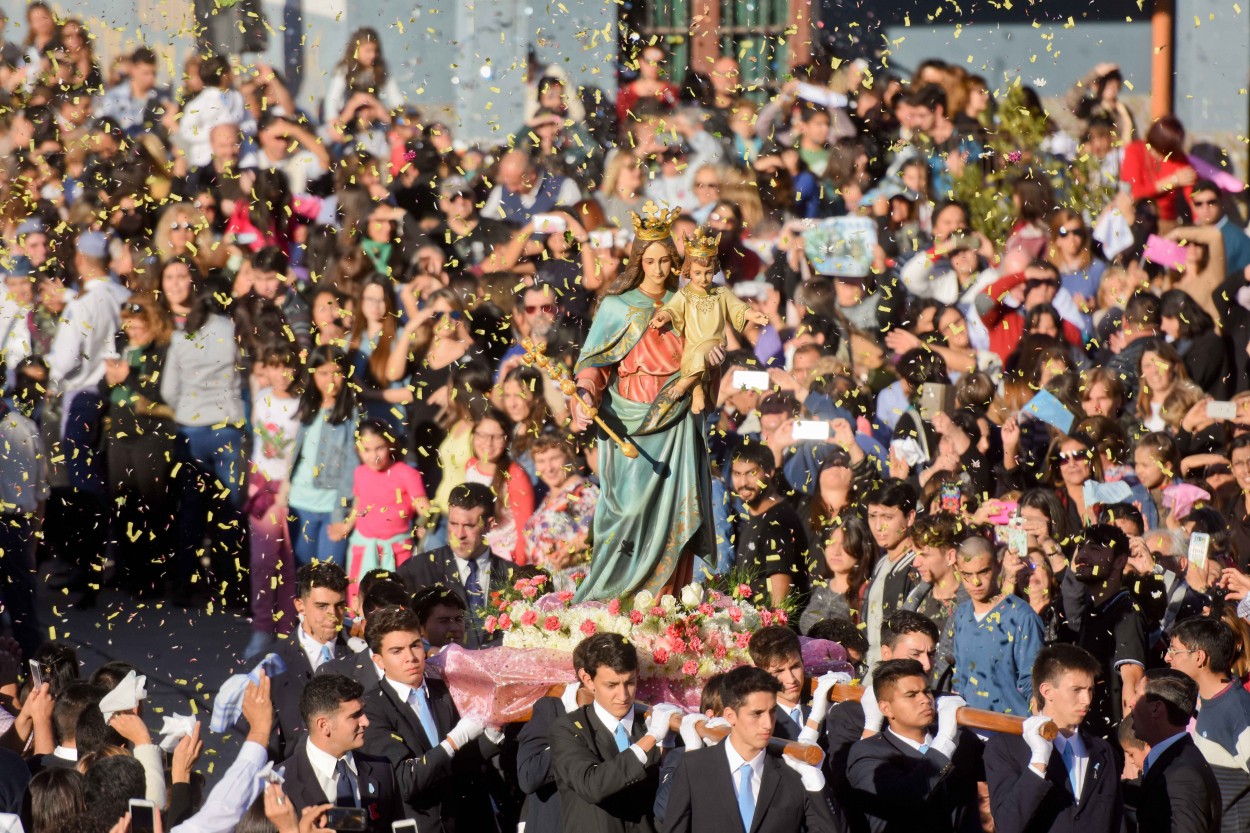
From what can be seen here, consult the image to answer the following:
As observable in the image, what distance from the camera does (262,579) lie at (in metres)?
15.4

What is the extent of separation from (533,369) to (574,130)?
4816mm

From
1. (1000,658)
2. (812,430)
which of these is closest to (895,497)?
(1000,658)

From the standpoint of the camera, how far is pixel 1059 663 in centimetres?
1034

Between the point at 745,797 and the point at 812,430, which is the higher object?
the point at 812,430

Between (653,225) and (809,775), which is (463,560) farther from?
(809,775)

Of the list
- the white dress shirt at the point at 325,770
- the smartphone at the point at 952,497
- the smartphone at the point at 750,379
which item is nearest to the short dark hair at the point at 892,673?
the white dress shirt at the point at 325,770

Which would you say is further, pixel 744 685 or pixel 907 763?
pixel 907 763

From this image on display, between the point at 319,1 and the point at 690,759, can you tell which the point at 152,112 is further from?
the point at 690,759

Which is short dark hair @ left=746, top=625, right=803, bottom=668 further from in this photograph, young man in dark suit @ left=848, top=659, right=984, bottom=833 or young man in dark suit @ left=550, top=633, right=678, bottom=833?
young man in dark suit @ left=550, top=633, right=678, bottom=833

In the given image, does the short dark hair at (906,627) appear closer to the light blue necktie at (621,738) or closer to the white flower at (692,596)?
the white flower at (692,596)

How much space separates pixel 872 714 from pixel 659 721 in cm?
96

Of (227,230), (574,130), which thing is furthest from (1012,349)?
(227,230)

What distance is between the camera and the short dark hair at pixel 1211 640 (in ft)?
36.5

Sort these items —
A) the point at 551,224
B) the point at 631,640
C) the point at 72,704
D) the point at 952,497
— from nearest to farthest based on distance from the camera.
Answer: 1. the point at 72,704
2. the point at 631,640
3. the point at 952,497
4. the point at 551,224
